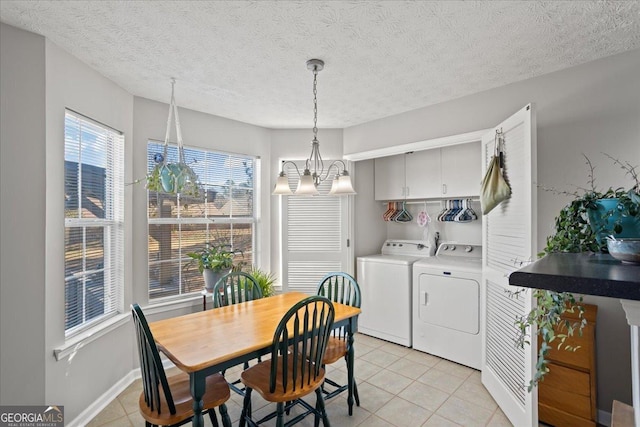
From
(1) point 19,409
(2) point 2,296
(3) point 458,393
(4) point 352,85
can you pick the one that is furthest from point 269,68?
(3) point 458,393

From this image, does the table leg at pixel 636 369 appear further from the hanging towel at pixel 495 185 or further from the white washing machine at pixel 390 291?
the white washing machine at pixel 390 291

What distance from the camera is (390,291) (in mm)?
3627

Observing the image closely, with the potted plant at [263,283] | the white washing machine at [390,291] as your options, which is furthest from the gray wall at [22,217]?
the white washing machine at [390,291]

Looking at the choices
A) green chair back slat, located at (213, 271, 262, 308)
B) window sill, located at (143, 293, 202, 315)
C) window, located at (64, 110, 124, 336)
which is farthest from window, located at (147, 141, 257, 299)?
green chair back slat, located at (213, 271, 262, 308)

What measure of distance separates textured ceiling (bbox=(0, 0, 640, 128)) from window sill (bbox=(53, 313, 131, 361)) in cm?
193

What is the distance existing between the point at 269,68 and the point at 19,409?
2630 mm

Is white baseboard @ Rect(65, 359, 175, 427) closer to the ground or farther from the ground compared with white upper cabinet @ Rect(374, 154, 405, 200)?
closer to the ground

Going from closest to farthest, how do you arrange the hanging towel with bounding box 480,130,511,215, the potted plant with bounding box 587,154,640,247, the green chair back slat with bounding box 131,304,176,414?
the potted plant with bounding box 587,154,640,247 → the green chair back slat with bounding box 131,304,176,414 → the hanging towel with bounding box 480,130,511,215

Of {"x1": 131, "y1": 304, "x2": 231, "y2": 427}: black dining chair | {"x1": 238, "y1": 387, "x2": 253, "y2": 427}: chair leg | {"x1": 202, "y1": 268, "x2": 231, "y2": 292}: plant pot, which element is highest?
{"x1": 202, "y1": 268, "x2": 231, "y2": 292}: plant pot

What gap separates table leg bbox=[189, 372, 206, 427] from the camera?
1.54m

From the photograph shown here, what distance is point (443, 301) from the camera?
320cm

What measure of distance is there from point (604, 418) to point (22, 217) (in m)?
3.96

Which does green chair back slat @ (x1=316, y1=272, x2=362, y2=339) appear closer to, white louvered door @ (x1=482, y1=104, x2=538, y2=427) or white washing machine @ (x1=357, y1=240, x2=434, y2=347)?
white washing machine @ (x1=357, y1=240, x2=434, y2=347)

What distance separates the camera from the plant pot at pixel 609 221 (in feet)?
3.05
